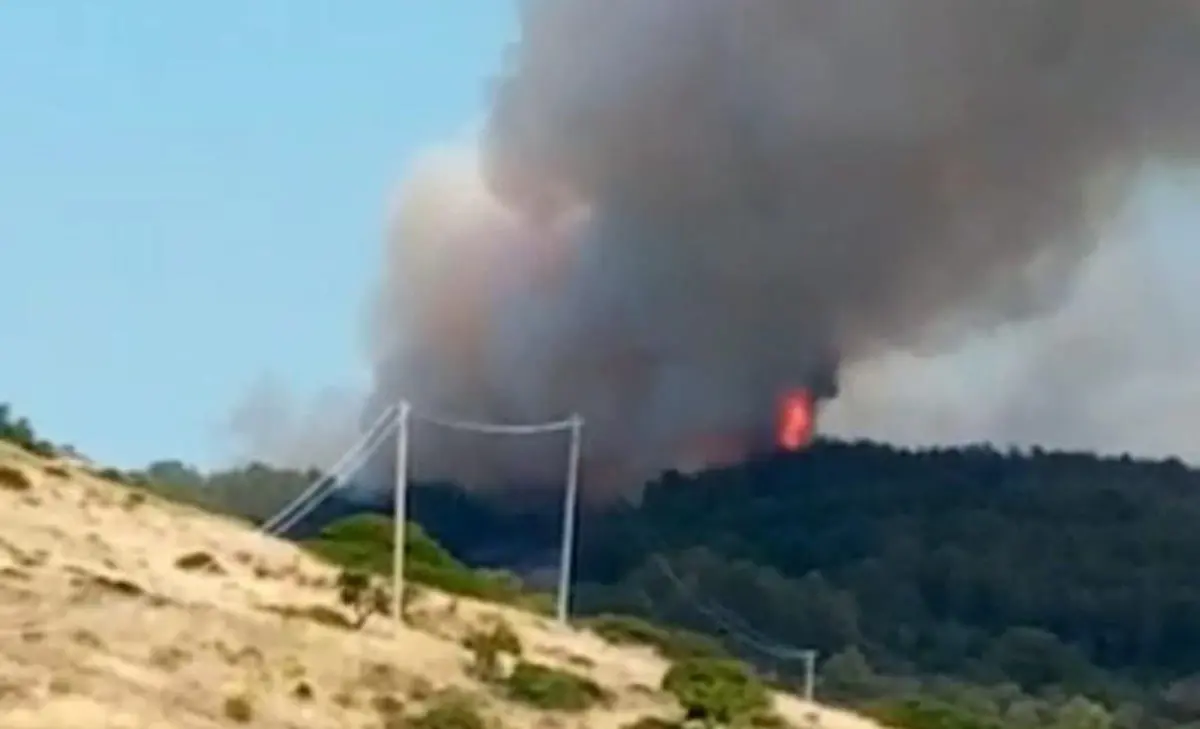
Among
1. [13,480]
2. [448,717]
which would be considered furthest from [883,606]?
[448,717]

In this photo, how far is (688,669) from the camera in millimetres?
45750

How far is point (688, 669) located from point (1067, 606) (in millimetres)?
148982

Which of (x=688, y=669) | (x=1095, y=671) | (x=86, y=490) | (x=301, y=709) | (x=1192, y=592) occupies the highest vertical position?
(x=1192, y=592)

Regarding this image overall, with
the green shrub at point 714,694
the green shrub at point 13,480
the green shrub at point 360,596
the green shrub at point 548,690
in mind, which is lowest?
the green shrub at point 548,690

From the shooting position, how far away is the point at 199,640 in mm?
36125

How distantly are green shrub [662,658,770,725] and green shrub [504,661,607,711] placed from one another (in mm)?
1585

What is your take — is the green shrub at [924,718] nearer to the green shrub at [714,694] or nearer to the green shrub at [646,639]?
the green shrub at [646,639]

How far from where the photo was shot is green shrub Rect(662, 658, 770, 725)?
42031mm

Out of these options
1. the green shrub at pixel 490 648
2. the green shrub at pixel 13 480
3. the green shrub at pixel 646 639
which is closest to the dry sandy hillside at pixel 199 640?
the green shrub at pixel 13 480

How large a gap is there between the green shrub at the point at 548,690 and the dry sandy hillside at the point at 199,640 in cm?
32

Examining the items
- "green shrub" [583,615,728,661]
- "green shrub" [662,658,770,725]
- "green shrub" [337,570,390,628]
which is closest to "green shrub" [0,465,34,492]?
"green shrub" [337,570,390,628]

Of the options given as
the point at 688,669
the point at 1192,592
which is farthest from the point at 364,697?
the point at 1192,592

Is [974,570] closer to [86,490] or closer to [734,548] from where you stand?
[734,548]

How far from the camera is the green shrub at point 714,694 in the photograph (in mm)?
42031
